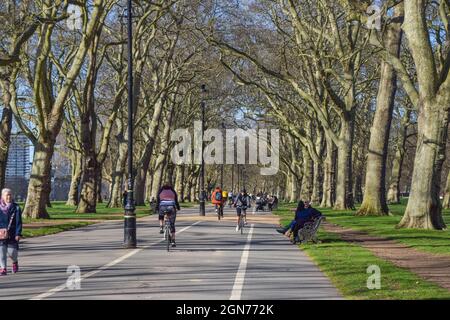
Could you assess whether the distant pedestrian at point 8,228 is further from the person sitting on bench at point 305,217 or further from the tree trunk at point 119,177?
the tree trunk at point 119,177

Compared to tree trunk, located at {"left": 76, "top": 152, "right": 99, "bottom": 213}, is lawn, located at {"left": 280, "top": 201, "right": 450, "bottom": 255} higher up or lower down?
lower down

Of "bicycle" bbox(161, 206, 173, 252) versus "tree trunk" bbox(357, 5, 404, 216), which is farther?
"tree trunk" bbox(357, 5, 404, 216)

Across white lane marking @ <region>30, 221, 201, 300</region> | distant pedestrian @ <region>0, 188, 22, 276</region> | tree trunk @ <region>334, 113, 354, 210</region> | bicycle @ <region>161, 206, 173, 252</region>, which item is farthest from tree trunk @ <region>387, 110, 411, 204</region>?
distant pedestrian @ <region>0, 188, 22, 276</region>

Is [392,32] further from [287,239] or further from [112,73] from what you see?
[112,73]

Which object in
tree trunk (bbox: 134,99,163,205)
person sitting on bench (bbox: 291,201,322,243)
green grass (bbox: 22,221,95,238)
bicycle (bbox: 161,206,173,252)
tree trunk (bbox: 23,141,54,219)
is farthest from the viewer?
tree trunk (bbox: 134,99,163,205)

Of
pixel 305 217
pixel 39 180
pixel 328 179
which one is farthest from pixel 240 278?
pixel 328 179

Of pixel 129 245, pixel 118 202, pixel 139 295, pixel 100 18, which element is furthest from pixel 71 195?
pixel 139 295

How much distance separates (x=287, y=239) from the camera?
99.7 feet

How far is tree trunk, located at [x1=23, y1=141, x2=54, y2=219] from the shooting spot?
140 feet

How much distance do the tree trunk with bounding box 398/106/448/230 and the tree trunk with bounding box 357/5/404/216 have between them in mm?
11365

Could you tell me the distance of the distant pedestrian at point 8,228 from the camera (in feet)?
59.4

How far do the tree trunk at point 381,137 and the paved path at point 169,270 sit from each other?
17467 millimetres

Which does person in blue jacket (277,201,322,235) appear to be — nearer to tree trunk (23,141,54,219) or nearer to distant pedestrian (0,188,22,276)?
distant pedestrian (0,188,22,276)
